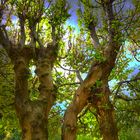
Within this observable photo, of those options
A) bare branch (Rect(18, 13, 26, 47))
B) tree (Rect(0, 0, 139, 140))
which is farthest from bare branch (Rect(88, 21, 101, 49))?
bare branch (Rect(18, 13, 26, 47))

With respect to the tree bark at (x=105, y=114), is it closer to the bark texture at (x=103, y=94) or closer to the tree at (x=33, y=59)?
the bark texture at (x=103, y=94)

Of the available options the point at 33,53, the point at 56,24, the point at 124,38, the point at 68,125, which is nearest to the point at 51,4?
the point at 56,24

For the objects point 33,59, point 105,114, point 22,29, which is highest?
point 22,29

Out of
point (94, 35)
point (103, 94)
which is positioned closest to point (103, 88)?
point (103, 94)

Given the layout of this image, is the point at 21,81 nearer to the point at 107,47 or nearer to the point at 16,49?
the point at 16,49

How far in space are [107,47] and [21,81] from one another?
4.87m

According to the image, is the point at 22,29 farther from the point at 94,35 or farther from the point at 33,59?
the point at 94,35

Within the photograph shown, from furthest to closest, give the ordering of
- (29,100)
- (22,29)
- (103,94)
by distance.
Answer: (22,29)
(103,94)
(29,100)

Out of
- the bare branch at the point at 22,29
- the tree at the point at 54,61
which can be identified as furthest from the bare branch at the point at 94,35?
the bare branch at the point at 22,29

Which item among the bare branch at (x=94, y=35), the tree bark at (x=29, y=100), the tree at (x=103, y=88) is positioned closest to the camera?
the tree bark at (x=29, y=100)

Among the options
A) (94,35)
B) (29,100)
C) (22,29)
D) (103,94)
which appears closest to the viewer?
(29,100)

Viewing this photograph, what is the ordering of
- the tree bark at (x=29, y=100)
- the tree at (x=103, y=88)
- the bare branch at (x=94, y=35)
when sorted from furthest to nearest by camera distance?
the bare branch at (x=94, y=35) → the tree at (x=103, y=88) → the tree bark at (x=29, y=100)

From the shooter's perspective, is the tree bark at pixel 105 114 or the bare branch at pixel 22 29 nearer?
the tree bark at pixel 105 114

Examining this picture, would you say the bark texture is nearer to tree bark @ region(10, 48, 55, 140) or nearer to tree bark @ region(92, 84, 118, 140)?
tree bark @ region(92, 84, 118, 140)
